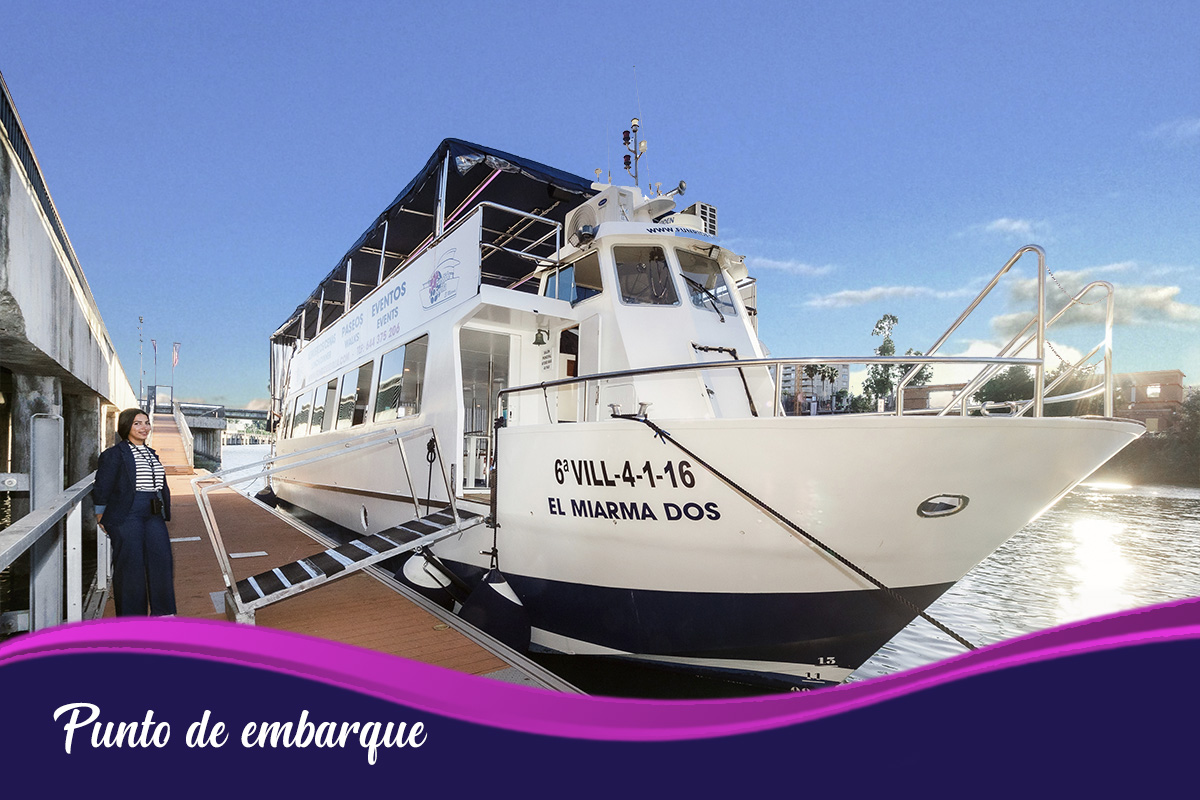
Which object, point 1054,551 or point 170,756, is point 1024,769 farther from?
point 1054,551

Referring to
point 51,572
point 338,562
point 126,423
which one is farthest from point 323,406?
point 51,572

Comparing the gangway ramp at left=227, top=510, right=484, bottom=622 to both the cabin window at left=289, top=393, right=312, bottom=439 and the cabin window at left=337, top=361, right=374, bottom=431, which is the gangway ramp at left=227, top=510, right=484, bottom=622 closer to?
the cabin window at left=337, top=361, right=374, bottom=431

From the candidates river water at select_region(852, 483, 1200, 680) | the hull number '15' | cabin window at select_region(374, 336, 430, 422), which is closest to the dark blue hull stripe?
the hull number '15'

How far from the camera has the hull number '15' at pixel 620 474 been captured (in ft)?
14.9

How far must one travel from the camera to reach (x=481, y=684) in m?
1.88

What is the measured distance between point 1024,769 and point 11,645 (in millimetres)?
2647

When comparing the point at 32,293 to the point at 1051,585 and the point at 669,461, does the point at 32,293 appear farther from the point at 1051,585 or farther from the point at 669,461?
the point at 1051,585

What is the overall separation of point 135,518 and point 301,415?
1166cm

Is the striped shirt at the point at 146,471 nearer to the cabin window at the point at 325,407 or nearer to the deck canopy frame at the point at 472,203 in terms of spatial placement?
the deck canopy frame at the point at 472,203

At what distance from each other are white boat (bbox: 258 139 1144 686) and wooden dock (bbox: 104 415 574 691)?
86 centimetres

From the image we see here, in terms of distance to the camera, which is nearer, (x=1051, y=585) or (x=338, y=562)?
(x=338, y=562)

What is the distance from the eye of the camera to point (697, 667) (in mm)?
4980

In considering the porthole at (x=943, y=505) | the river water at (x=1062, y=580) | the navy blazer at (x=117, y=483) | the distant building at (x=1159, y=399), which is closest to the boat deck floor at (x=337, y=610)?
the navy blazer at (x=117, y=483)

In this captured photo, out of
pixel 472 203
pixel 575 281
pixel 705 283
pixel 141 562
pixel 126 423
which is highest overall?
pixel 472 203
